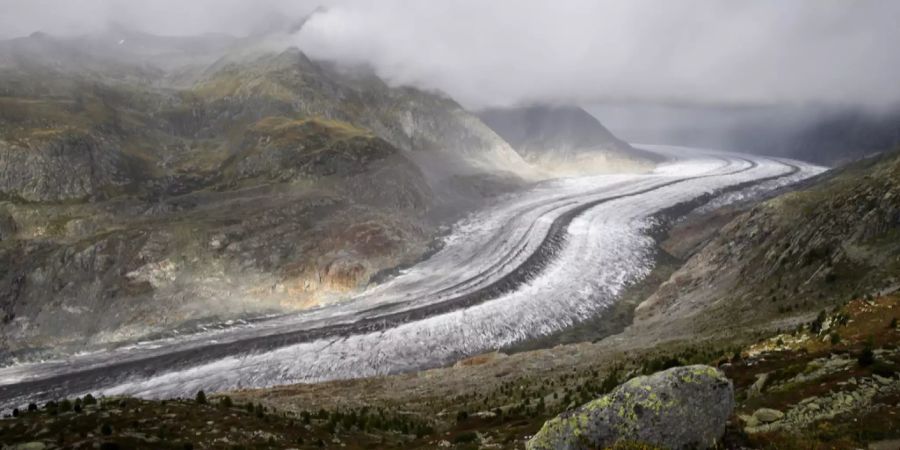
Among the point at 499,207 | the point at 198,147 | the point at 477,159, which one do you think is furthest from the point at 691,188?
the point at 198,147

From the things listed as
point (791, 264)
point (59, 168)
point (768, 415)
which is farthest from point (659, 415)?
point (59, 168)

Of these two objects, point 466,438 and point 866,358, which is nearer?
point 866,358

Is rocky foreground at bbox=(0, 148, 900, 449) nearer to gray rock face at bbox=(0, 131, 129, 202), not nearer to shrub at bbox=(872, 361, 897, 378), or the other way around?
shrub at bbox=(872, 361, 897, 378)

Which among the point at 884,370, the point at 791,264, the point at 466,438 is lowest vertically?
the point at 791,264

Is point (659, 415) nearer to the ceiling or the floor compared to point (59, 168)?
nearer to the floor

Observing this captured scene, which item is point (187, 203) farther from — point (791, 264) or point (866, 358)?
point (866, 358)

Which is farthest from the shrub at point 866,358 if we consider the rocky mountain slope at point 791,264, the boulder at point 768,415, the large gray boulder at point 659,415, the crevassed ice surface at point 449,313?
the crevassed ice surface at point 449,313

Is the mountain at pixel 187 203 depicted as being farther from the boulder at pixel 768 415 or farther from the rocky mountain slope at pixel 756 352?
the boulder at pixel 768 415

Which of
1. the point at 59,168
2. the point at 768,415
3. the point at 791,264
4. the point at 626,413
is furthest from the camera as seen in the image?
the point at 59,168
